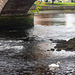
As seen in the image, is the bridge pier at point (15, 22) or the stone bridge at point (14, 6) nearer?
the stone bridge at point (14, 6)

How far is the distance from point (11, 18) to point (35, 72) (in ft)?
66.7

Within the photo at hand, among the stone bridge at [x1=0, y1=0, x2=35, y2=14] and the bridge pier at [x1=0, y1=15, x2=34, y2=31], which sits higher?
the stone bridge at [x1=0, y1=0, x2=35, y2=14]

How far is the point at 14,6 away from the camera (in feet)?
102

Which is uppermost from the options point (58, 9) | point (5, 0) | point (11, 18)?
point (5, 0)

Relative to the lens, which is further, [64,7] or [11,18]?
[64,7]

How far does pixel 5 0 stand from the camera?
2802 centimetres

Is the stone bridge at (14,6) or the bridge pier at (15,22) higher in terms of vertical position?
the stone bridge at (14,6)

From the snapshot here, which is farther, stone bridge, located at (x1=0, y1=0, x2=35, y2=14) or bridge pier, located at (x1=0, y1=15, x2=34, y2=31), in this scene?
bridge pier, located at (x1=0, y1=15, x2=34, y2=31)

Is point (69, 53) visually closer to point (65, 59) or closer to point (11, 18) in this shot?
point (65, 59)

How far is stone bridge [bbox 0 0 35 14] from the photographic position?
28.8 m

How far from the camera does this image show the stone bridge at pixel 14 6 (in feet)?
94.5

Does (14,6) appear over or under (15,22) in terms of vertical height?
over

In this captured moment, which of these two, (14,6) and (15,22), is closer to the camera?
(14,6)

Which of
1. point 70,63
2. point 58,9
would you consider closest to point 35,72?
point 70,63
